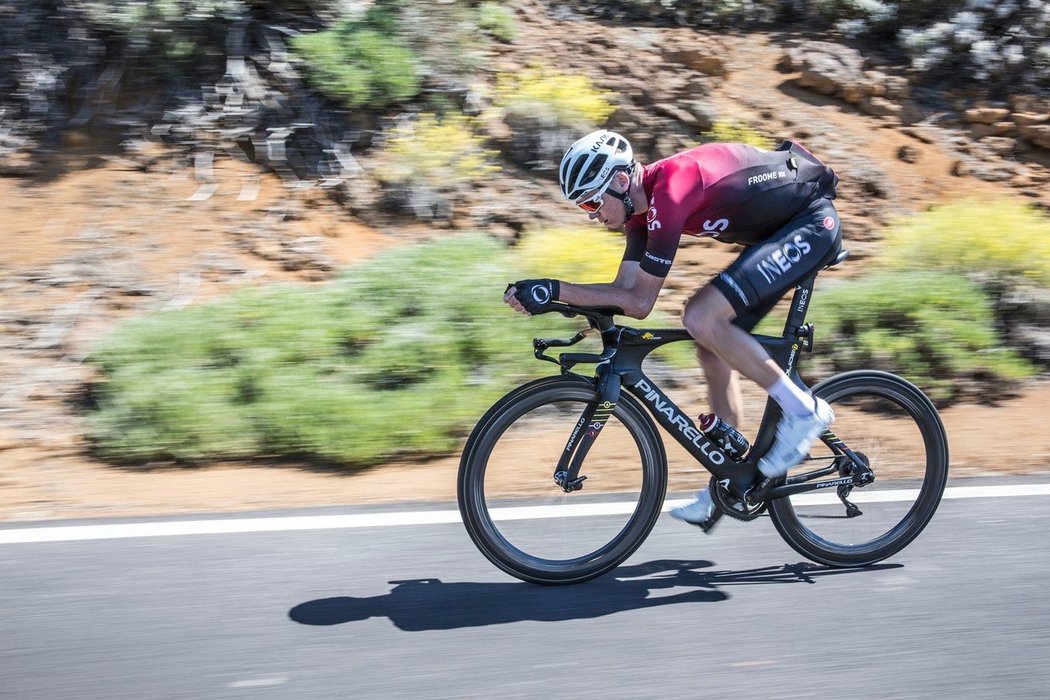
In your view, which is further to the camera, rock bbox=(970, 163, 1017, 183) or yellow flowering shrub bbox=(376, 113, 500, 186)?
rock bbox=(970, 163, 1017, 183)

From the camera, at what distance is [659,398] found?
13.8 ft

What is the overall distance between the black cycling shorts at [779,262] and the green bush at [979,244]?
401 cm

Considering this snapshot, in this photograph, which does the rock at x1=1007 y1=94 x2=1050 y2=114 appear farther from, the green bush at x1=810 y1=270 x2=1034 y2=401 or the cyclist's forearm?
the cyclist's forearm

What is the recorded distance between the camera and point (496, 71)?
37.1ft

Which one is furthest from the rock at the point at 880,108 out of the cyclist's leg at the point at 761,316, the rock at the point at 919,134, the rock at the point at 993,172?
the cyclist's leg at the point at 761,316

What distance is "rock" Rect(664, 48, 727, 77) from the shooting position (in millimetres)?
12141

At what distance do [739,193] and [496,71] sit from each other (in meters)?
7.68

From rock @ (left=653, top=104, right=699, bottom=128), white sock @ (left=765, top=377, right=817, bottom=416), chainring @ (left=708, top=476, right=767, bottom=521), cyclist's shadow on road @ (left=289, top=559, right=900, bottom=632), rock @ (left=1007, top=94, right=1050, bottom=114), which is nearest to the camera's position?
cyclist's shadow on road @ (left=289, top=559, right=900, bottom=632)

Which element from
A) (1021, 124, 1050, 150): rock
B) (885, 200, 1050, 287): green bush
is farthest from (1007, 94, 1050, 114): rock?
(885, 200, 1050, 287): green bush

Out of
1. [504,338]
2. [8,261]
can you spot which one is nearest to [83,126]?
A: [8,261]

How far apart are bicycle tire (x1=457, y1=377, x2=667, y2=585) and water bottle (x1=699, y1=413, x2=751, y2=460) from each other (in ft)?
0.66

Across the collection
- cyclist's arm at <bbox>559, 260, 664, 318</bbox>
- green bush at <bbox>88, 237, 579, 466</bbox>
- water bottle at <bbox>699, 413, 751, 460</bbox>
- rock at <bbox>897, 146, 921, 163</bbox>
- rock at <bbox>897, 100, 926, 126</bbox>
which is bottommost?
green bush at <bbox>88, 237, 579, 466</bbox>

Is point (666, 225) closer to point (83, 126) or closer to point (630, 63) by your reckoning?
point (83, 126)

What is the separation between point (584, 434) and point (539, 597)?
2.17 feet
